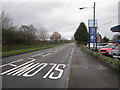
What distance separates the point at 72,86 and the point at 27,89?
6.01ft

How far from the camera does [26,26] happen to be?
62.2 m

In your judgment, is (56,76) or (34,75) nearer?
(56,76)

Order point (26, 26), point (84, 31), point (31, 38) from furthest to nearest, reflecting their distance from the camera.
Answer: point (26, 26) < point (84, 31) < point (31, 38)

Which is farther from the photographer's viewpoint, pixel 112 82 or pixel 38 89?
pixel 112 82

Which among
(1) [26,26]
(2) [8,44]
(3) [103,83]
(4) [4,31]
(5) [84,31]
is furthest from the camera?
(1) [26,26]

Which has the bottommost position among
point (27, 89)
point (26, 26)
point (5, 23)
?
point (27, 89)

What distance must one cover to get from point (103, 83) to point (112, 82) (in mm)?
482

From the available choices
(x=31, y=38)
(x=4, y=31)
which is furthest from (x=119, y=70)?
(x=31, y=38)

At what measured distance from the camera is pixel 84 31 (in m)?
54.3

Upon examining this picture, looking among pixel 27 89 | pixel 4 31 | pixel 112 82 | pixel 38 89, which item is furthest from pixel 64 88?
pixel 4 31

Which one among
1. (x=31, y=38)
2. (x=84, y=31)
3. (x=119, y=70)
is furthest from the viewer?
(x=84, y=31)

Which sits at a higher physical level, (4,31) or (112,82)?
(4,31)

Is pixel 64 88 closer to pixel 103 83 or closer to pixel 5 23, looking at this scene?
pixel 103 83

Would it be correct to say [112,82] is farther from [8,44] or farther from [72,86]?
[8,44]
